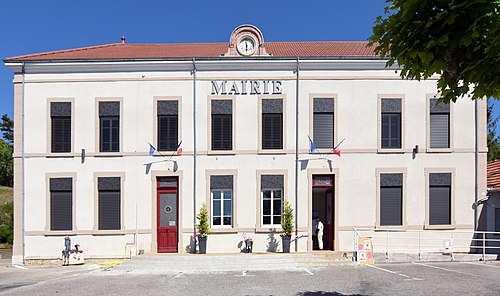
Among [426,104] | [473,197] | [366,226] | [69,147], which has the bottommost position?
[366,226]

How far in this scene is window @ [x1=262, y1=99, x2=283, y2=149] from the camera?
1777cm

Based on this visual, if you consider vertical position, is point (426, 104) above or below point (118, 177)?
above

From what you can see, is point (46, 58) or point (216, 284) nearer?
point (216, 284)

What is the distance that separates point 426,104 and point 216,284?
1175cm

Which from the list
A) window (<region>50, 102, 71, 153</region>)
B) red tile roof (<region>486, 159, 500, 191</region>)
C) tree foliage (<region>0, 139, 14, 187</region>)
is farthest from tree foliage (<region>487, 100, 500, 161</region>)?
tree foliage (<region>0, 139, 14, 187</region>)

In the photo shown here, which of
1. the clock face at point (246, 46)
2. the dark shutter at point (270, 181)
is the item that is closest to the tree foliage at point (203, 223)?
the dark shutter at point (270, 181)

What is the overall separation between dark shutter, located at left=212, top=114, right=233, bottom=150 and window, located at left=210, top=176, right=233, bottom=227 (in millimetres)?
1377

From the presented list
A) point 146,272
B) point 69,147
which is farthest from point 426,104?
point 69,147

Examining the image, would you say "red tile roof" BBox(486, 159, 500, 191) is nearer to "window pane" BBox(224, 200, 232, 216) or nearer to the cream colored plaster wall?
the cream colored plaster wall

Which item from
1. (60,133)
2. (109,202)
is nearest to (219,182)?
(109,202)

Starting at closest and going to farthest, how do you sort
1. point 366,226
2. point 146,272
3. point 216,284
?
point 216,284, point 146,272, point 366,226

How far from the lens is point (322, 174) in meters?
17.6

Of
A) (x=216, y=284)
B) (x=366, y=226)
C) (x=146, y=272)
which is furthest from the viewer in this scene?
(x=366, y=226)

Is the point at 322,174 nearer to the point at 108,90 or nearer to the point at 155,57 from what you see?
the point at 155,57
